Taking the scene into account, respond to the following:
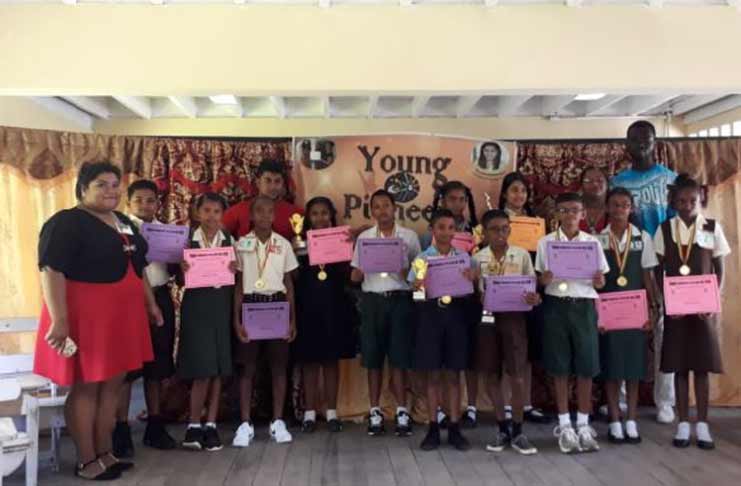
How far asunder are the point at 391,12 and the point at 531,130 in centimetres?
411

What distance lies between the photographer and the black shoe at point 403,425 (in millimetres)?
A: 3998

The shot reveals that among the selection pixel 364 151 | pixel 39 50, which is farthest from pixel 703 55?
pixel 39 50

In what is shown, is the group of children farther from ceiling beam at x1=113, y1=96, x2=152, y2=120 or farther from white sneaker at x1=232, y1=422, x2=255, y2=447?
ceiling beam at x1=113, y1=96, x2=152, y2=120

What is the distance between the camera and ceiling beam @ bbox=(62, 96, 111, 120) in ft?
20.7

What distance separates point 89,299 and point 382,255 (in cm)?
163

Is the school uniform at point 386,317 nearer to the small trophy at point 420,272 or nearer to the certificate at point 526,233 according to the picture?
the small trophy at point 420,272

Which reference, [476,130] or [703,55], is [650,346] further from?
[476,130]

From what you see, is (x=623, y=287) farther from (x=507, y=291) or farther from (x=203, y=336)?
(x=203, y=336)

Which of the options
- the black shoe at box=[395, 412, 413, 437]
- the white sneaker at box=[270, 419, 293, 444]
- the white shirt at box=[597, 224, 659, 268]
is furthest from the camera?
the black shoe at box=[395, 412, 413, 437]

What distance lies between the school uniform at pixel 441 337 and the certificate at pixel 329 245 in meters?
0.56

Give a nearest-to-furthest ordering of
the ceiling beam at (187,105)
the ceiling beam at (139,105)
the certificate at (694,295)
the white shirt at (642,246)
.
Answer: the certificate at (694,295), the white shirt at (642,246), the ceiling beam at (139,105), the ceiling beam at (187,105)

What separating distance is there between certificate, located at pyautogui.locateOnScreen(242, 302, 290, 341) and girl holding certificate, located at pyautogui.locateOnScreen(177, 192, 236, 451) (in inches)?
4.5

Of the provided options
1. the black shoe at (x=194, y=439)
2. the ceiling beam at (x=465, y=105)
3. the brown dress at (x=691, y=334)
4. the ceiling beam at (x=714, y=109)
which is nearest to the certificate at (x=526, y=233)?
the brown dress at (x=691, y=334)

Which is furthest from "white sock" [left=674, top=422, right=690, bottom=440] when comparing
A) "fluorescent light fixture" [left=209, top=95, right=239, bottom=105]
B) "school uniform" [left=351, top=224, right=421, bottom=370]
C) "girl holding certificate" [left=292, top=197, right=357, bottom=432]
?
"fluorescent light fixture" [left=209, top=95, right=239, bottom=105]
